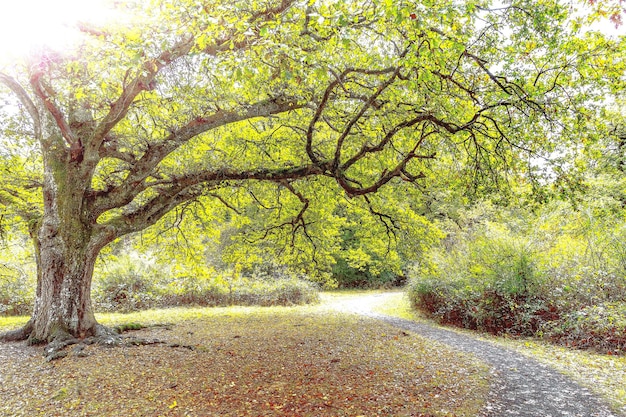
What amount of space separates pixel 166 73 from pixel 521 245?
10.1 meters

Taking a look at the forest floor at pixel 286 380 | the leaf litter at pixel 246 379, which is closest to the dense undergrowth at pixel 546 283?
the forest floor at pixel 286 380

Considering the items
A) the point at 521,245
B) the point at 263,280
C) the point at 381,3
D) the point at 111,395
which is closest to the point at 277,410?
the point at 111,395

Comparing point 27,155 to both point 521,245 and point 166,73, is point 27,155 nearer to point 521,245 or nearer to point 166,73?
point 166,73

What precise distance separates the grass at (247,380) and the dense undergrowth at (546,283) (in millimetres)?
3115

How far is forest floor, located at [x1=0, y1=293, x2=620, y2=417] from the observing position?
4645 mm

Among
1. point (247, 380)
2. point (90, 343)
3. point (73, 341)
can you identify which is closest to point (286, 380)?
point (247, 380)

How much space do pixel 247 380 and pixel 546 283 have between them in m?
8.30

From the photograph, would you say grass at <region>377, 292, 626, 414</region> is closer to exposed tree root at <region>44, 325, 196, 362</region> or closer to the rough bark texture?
exposed tree root at <region>44, 325, 196, 362</region>

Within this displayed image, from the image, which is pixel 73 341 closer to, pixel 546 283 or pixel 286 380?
pixel 286 380

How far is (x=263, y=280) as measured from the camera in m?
18.8

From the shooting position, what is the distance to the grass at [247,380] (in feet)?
15.2

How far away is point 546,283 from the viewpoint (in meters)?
9.76

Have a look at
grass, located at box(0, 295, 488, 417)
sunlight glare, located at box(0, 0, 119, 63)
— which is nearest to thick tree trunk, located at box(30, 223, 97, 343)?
grass, located at box(0, 295, 488, 417)

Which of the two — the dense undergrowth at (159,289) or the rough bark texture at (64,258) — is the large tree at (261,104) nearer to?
the rough bark texture at (64,258)
